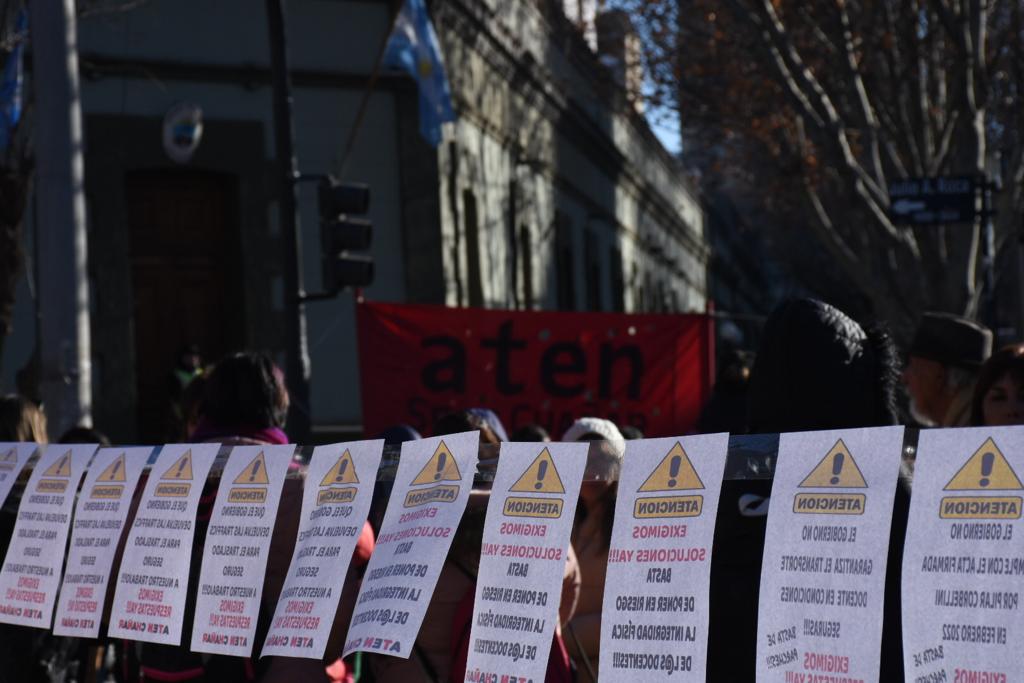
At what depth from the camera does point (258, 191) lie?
667 inches

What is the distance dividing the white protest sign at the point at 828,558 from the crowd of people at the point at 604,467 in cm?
15

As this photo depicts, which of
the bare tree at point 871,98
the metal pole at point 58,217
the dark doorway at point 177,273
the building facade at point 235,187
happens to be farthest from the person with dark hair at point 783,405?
the dark doorway at point 177,273

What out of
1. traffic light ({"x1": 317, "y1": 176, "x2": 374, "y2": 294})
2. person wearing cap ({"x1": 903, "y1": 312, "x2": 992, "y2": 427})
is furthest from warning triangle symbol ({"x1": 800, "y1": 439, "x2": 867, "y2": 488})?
traffic light ({"x1": 317, "y1": 176, "x2": 374, "y2": 294})

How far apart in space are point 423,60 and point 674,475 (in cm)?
1324

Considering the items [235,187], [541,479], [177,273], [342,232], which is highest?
[235,187]

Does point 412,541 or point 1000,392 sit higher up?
point 1000,392

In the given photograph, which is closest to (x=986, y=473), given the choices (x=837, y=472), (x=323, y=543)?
(x=837, y=472)

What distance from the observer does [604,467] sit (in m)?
2.84

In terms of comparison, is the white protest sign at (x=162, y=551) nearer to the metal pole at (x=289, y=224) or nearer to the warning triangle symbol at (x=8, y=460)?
the warning triangle symbol at (x=8, y=460)

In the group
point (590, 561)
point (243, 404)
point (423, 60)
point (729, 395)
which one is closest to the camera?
point (243, 404)

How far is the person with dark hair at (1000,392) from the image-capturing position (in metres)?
4.44

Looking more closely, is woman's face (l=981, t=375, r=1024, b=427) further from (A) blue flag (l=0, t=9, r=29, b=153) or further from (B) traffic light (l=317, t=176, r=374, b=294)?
(A) blue flag (l=0, t=9, r=29, b=153)

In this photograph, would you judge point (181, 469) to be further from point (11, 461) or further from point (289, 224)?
point (289, 224)

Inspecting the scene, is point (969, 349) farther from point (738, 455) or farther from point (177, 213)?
point (177, 213)
